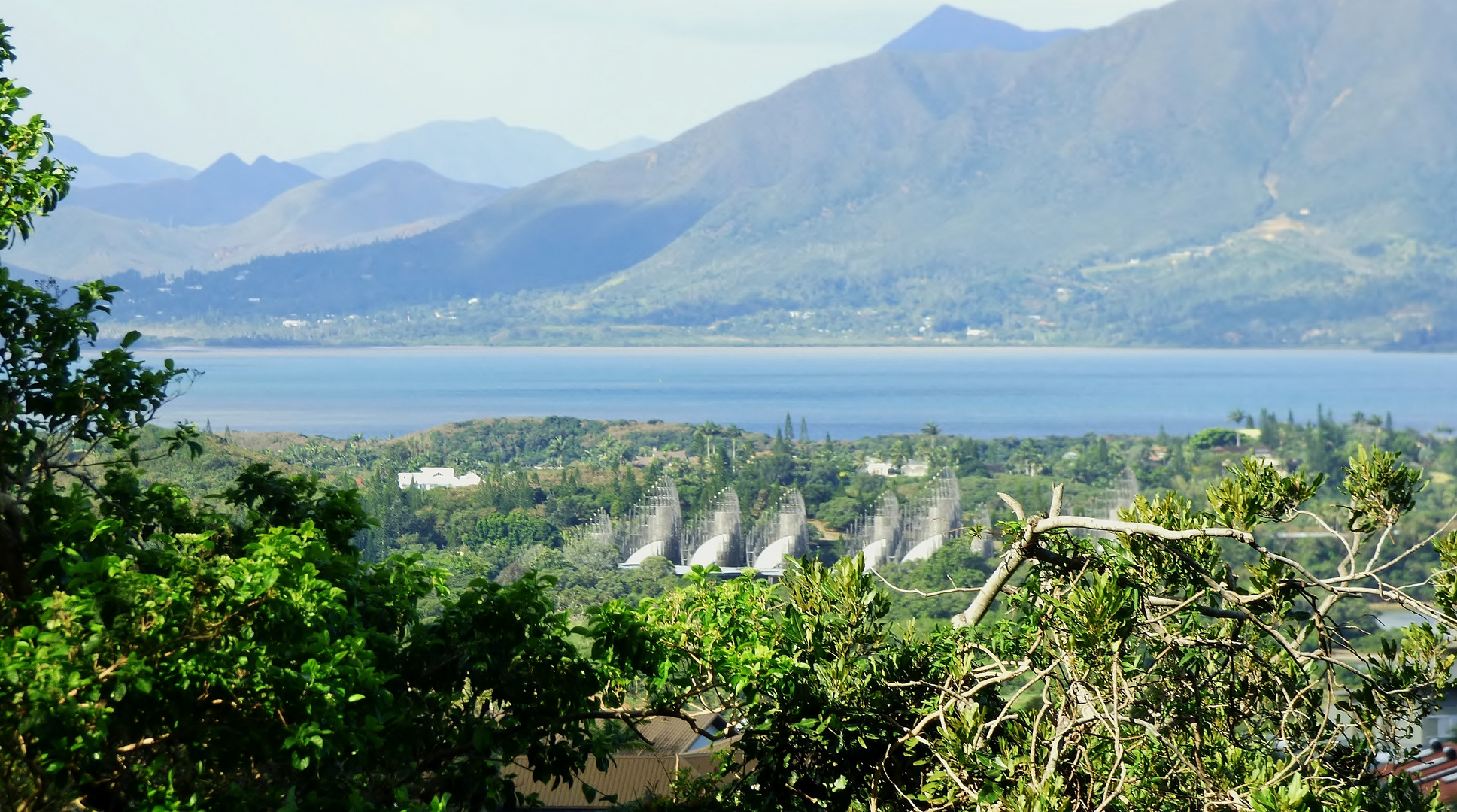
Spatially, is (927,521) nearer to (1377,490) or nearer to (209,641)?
(1377,490)

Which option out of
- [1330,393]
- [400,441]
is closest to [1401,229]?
[1330,393]

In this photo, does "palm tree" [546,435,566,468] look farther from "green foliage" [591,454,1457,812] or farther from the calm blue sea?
"green foliage" [591,454,1457,812]

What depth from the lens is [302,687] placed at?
3.60m

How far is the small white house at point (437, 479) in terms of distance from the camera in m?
51.5

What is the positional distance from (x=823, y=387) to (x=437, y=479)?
281 ft

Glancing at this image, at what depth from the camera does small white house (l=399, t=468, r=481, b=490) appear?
51500 mm

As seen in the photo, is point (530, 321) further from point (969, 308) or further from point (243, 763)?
point (243, 763)

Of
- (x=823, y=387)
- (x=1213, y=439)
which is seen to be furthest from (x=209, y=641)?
(x=823, y=387)

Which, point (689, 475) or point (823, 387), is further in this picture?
point (823, 387)

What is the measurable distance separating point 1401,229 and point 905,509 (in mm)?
177183

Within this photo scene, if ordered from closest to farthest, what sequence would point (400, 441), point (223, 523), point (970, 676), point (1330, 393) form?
point (970, 676)
point (223, 523)
point (400, 441)
point (1330, 393)

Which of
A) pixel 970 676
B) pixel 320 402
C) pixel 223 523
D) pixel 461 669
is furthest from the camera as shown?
pixel 320 402

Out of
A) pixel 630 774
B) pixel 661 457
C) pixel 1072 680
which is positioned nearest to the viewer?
pixel 1072 680

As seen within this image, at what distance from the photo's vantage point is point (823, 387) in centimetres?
13762
